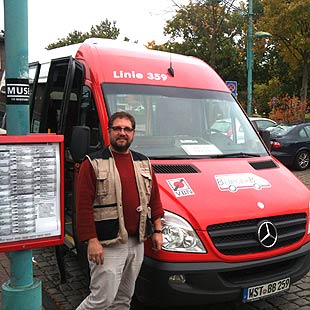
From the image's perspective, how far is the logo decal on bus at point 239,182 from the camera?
3945 mm

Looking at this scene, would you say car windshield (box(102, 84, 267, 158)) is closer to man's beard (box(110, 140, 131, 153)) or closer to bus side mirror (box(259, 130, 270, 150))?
bus side mirror (box(259, 130, 270, 150))

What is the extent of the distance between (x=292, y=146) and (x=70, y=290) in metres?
9.76

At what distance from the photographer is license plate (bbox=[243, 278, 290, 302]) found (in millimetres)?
3600

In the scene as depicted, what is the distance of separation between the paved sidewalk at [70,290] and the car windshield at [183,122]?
1490 millimetres

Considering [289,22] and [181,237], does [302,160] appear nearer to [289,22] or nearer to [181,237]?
[181,237]

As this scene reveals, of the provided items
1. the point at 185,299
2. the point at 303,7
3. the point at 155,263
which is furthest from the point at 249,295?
the point at 303,7

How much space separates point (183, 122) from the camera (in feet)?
15.6

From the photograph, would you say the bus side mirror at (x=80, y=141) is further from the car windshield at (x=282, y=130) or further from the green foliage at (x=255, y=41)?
the green foliage at (x=255, y=41)

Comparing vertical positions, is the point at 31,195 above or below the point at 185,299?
above

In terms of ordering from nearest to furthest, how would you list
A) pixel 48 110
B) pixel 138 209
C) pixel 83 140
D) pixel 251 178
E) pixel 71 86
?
pixel 138 209
pixel 83 140
pixel 251 178
pixel 71 86
pixel 48 110

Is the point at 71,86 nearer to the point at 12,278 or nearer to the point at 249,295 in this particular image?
the point at 12,278

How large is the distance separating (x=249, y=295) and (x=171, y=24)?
29.9 metres

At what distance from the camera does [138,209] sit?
126 inches

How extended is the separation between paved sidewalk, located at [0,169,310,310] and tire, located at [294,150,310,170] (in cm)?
844
